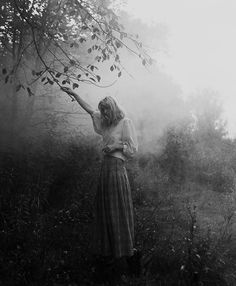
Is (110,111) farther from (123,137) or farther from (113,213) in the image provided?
(113,213)

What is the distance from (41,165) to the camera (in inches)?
299

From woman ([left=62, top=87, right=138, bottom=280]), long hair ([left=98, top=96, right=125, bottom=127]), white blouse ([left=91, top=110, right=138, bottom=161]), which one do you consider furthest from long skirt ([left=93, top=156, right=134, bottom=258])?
long hair ([left=98, top=96, right=125, bottom=127])

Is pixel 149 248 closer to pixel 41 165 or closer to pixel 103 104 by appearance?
pixel 103 104

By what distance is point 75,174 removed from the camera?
7.89 metres

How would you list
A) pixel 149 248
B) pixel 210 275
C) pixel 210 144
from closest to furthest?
1. pixel 210 275
2. pixel 149 248
3. pixel 210 144

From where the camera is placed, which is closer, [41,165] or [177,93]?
[41,165]

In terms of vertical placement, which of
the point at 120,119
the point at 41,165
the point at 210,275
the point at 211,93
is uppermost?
the point at 211,93

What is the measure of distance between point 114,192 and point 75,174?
3.26m

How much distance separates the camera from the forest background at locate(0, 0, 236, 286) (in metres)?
5.04

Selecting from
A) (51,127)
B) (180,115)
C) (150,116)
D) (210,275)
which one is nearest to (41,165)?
(51,127)

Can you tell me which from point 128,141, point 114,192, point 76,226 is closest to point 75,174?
point 76,226

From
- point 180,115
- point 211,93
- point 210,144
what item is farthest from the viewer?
point 211,93

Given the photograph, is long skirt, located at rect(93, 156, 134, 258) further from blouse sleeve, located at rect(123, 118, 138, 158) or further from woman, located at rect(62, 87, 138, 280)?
blouse sleeve, located at rect(123, 118, 138, 158)

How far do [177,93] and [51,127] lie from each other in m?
10.2
